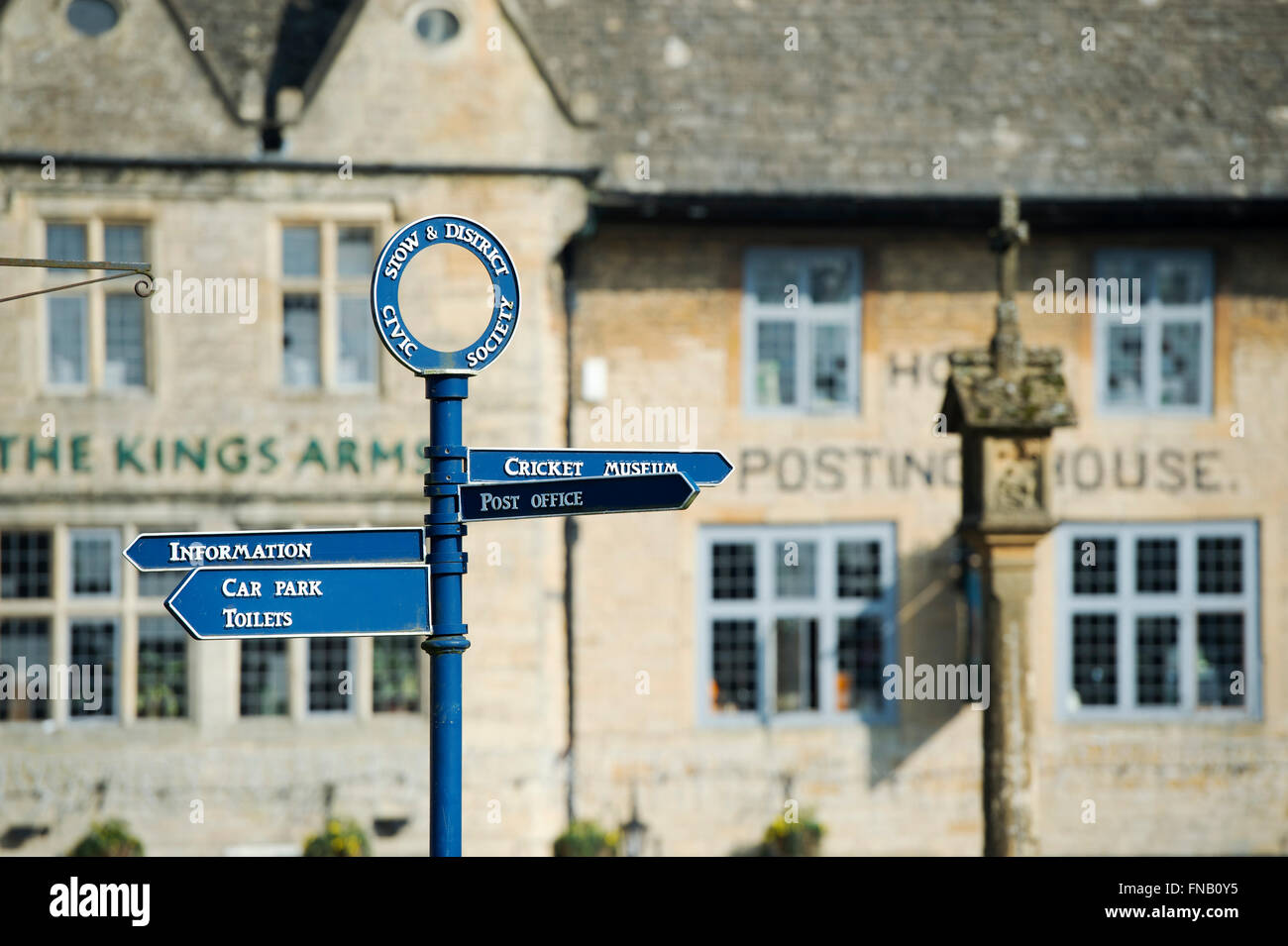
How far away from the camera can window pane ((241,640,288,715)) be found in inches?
516

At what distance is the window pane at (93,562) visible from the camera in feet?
42.3

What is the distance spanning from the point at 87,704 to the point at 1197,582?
9.94 m

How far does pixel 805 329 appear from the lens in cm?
1409

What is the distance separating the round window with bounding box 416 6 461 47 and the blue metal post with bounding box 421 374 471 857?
883 centimetres

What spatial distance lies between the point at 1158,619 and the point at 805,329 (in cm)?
422

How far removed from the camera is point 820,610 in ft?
45.8

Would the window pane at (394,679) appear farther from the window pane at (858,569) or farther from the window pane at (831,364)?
the window pane at (831,364)

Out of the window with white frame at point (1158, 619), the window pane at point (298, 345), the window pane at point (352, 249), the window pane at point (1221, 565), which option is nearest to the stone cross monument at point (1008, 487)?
the window with white frame at point (1158, 619)

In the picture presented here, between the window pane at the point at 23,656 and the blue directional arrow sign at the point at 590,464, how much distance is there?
913 centimetres

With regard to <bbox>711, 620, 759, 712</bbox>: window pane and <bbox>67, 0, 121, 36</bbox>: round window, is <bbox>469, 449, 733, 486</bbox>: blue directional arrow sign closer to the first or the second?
<bbox>711, 620, 759, 712</bbox>: window pane

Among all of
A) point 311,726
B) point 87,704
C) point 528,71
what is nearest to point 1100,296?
point 528,71
